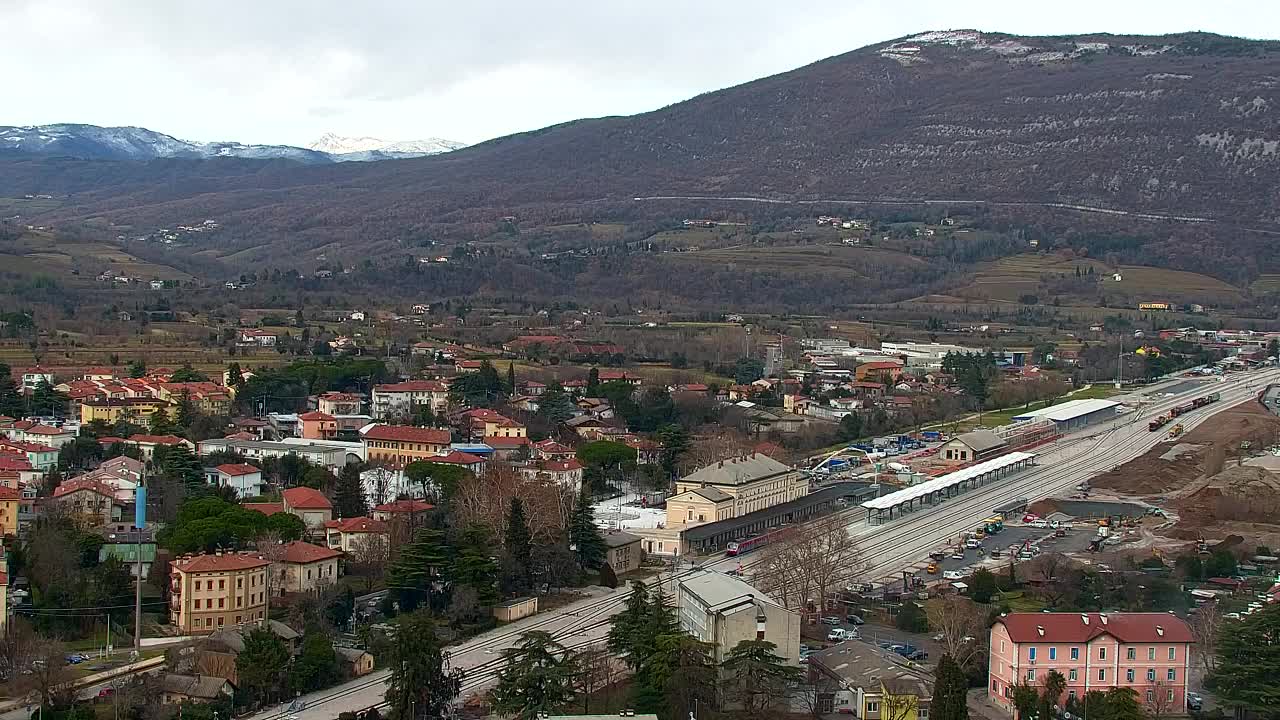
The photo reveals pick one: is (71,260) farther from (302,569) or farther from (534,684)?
(534,684)

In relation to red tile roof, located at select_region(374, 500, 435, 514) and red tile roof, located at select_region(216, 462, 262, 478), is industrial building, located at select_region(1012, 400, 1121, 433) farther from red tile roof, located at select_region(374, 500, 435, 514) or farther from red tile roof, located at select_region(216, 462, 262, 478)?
red tile roof, located at select_region(216, 462, 262, 478)

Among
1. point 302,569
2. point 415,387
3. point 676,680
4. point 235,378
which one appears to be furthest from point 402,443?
point 676,680

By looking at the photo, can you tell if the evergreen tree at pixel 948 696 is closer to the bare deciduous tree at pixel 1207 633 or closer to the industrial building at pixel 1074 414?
the bare deciduous tree at pixel 1207 633

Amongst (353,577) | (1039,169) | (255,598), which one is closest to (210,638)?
(255,598)

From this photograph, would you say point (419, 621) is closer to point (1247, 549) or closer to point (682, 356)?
point (1247, 549)

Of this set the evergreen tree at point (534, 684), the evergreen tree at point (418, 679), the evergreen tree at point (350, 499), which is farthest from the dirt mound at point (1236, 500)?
the evergreen tree at point (418, 679)

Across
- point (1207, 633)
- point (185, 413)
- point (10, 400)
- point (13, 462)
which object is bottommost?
point (1207, 633)

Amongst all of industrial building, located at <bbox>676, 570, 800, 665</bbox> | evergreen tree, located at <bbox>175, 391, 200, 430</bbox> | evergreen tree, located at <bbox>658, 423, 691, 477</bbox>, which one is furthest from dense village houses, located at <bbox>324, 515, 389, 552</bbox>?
evergreen tree, located at <bbox>175, 391, 200, 430</bbox>
